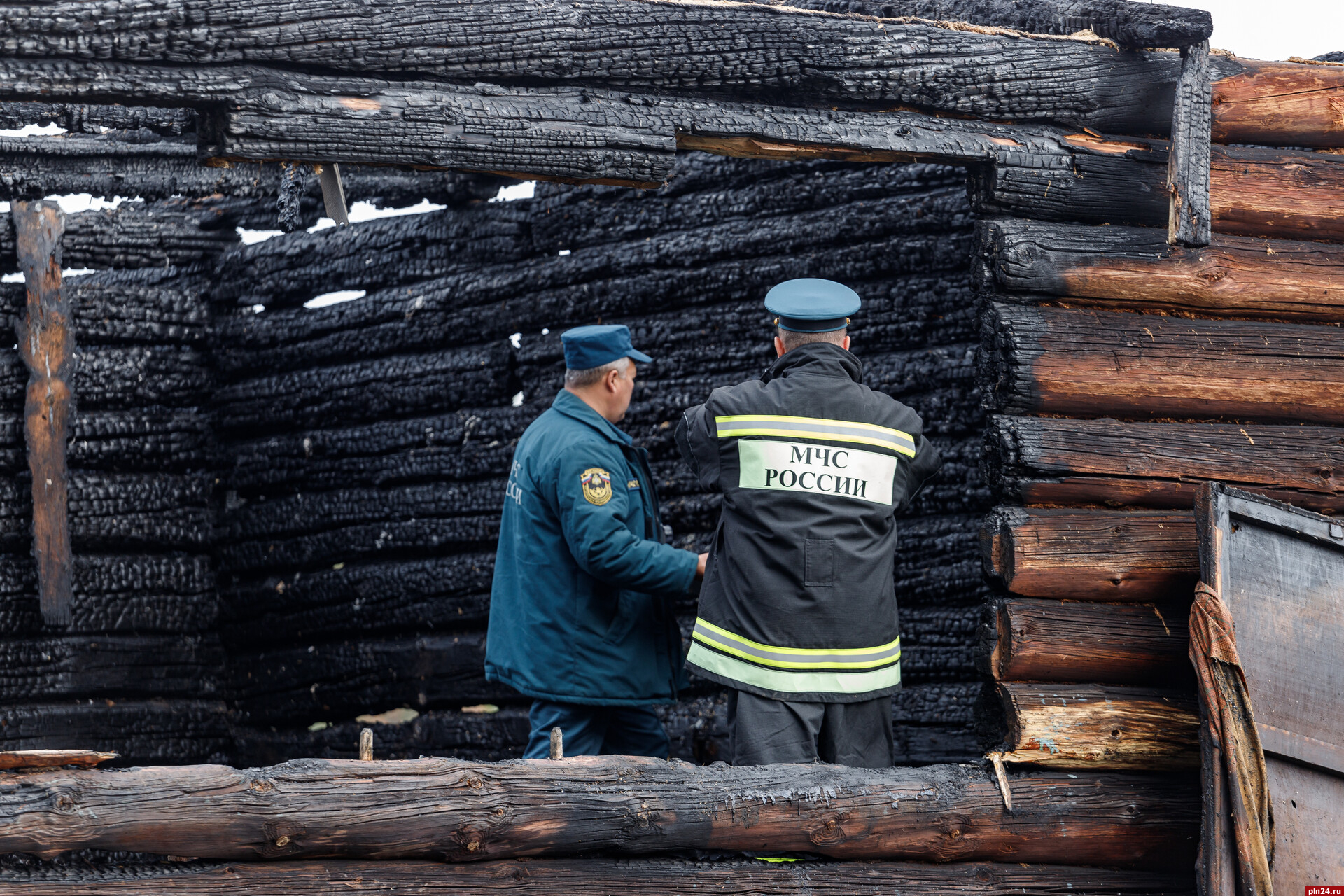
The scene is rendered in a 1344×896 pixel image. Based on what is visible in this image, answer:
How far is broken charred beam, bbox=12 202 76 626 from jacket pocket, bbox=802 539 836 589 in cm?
404

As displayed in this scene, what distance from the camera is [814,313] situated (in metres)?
4.20

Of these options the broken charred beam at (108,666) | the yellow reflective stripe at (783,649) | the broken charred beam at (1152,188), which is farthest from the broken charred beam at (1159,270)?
the broken charred beam at (108,666)

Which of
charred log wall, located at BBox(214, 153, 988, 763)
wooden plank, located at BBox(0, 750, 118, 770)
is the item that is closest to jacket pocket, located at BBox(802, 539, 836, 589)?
charred log wall, located at BBox(214, 153, 988, 763)

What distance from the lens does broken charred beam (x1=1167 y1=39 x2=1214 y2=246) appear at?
4.35 metres

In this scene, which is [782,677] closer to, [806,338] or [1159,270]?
[806,338]

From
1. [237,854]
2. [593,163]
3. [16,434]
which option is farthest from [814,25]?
[16,434]

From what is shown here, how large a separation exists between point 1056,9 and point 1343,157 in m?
1.21

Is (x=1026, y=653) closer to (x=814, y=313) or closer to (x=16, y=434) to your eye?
(x=814, y=313)

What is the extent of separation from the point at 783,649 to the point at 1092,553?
111cm

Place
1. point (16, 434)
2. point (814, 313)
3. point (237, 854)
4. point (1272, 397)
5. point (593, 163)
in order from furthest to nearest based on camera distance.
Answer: point (16, 434) → point (1272, 397) → point (814, 313) → point (593, 163) → point (237, 854)

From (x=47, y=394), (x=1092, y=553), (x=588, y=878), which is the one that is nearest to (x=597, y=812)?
(x=588, y=878)

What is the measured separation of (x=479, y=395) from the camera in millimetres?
6422

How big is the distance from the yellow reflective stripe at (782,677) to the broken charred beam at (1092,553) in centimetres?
59

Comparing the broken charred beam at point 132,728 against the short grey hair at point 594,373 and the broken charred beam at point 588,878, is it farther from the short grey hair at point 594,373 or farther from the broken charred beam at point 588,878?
the short grey hair at point 594,373
